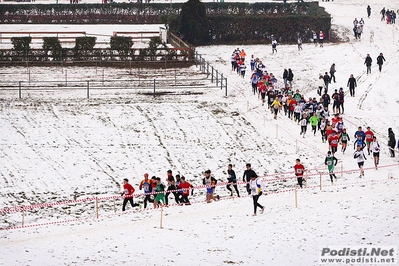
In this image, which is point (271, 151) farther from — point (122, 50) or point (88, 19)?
point (88, 19)

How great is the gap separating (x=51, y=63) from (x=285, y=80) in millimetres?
14218

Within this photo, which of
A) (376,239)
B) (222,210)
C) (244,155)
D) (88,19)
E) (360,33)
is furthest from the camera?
(88,19)

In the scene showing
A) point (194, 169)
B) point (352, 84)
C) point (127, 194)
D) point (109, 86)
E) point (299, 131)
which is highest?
point (352, 84)

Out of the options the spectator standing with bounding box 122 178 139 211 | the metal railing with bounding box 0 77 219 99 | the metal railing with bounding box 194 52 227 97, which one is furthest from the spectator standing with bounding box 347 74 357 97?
the spectator standing with bounding box 122 178 139 211

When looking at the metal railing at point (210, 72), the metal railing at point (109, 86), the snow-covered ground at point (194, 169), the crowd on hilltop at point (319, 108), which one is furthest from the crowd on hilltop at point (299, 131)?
the metal railing at point (109, 86)

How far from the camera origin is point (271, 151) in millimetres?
37062

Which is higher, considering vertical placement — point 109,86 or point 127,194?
point 109,86

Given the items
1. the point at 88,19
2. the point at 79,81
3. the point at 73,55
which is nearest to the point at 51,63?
the point at 73,55

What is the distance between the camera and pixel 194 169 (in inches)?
1364

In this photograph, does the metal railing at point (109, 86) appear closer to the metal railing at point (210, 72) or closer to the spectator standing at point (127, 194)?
the metal railing at point (210, 72)

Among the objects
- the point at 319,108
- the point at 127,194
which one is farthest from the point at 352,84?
the point at 127,194

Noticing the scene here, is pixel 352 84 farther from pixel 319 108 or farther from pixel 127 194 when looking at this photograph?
pixel 127 194

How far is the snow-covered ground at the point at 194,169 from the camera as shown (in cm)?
2319

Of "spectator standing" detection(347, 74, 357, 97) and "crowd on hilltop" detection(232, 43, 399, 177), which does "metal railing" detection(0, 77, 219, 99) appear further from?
"spectator standing" detection(347, 74, 357, 97)
